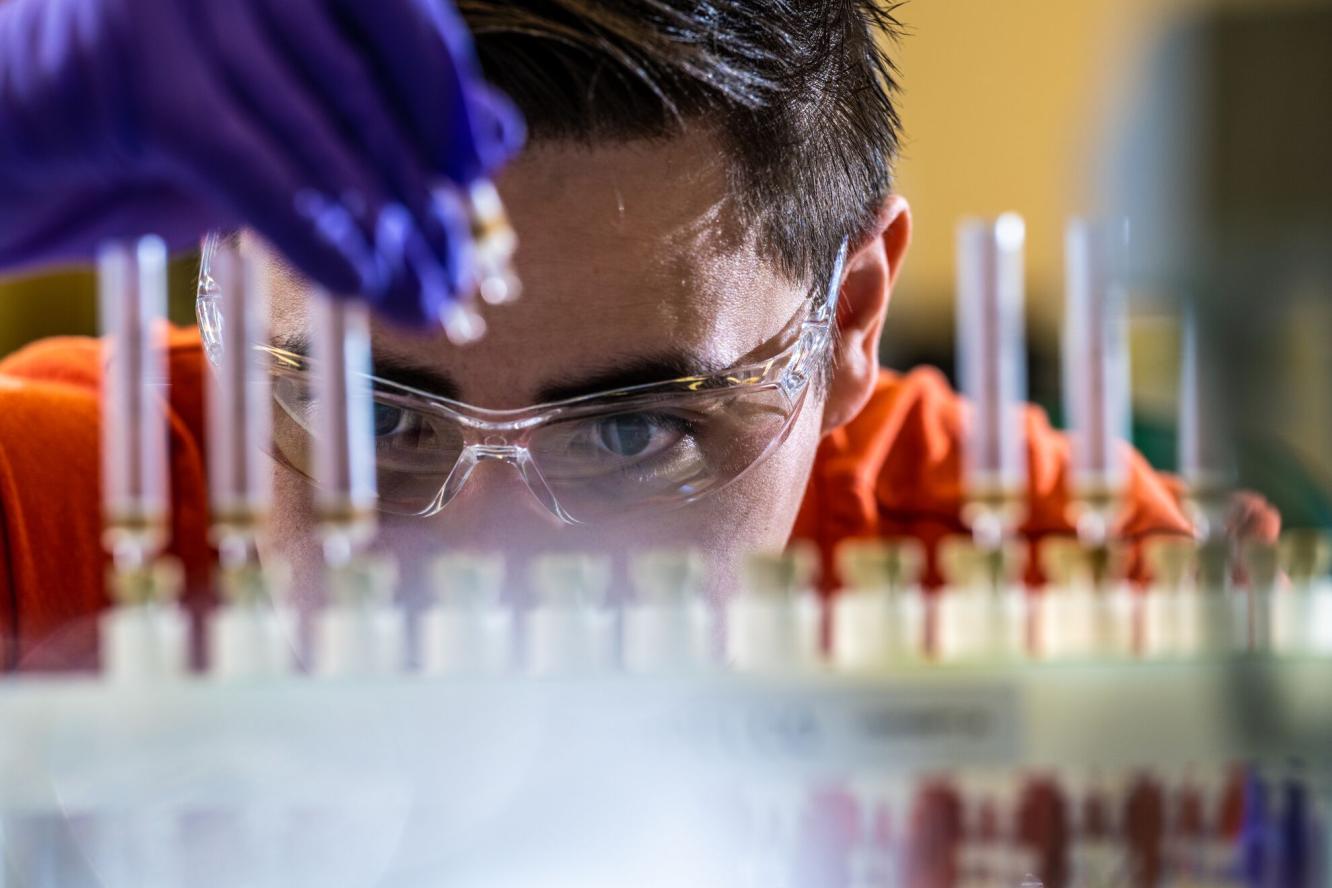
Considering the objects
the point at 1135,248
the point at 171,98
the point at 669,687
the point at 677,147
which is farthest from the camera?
the point at 1135,248

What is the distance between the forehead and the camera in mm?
576

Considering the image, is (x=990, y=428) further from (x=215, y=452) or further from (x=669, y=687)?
(x=215, y=452)

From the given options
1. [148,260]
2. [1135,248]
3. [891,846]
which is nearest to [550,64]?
[148,260]

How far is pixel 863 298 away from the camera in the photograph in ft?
2.27

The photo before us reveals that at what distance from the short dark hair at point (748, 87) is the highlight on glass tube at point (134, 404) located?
18 centimetres

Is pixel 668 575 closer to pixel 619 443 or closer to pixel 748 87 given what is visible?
pixel 619 443

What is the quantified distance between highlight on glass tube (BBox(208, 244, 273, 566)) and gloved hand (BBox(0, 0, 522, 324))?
175 mm

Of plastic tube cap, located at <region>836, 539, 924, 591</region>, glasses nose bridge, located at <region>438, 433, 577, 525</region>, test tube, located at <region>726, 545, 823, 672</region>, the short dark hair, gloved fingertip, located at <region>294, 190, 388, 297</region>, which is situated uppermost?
the short dark hair

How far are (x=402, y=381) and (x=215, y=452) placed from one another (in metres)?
0.09

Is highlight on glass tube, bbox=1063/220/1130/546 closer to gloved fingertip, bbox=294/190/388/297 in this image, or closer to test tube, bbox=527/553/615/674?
test tube, bbox=527/553/615/674

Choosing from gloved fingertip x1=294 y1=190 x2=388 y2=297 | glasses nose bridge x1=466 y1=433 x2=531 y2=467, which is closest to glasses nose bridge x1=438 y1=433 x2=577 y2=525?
glasses nose bridge x1=466 y1=433 x2=531 y2=467

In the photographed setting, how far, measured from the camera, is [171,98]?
1.24 ft

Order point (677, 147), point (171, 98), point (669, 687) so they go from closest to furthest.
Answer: point (171, 98), point (669, 687), point (677, 147)

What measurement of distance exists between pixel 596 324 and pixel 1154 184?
0.72 metres
